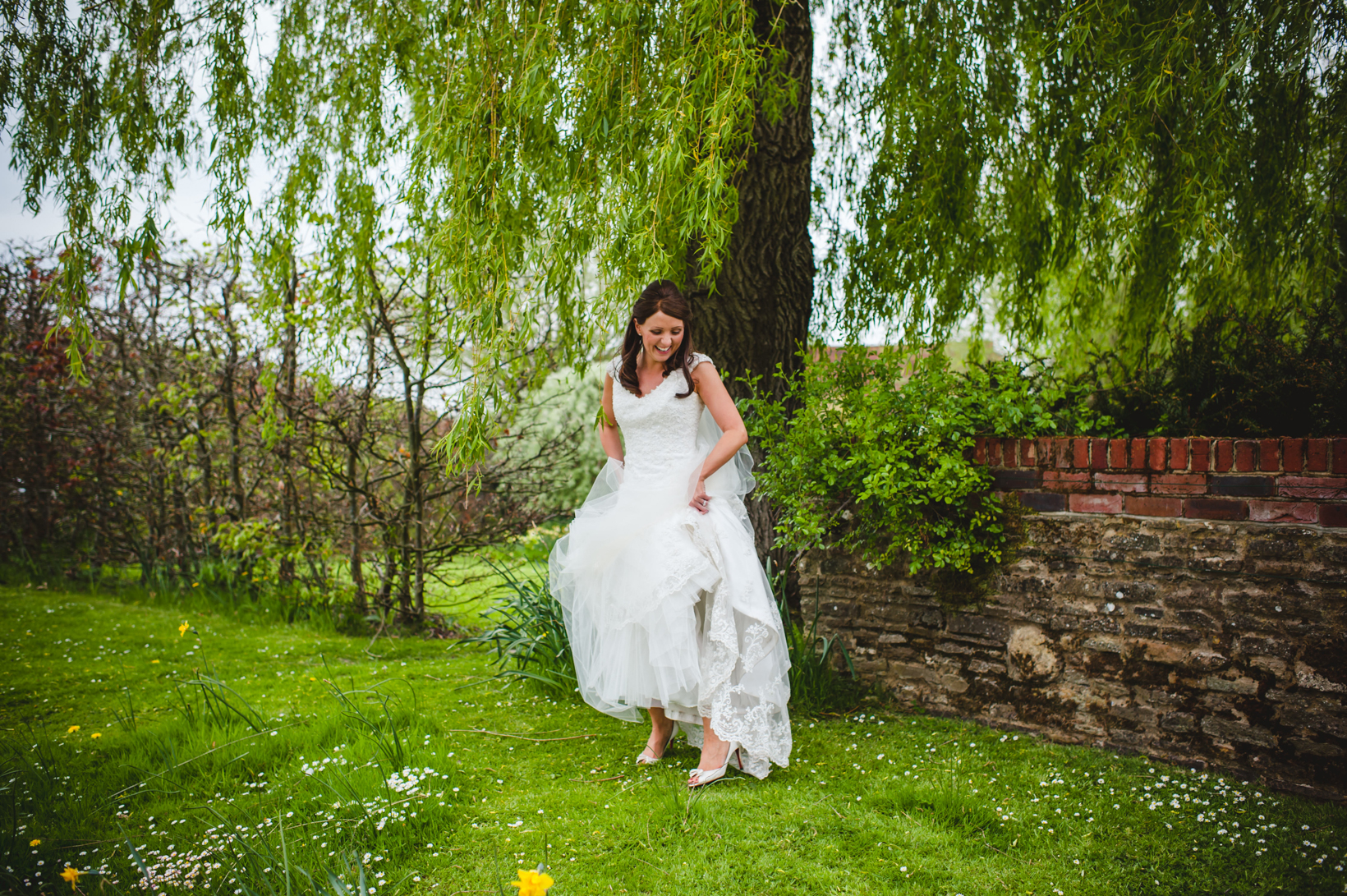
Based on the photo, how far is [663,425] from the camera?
327 cm

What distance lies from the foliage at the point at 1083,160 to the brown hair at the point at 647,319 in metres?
2.17

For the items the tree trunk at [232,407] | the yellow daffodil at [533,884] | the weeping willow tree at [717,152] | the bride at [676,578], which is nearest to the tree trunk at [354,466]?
the weeping willow tree at [717,152]

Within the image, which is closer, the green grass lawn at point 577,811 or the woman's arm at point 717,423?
the green grass lawn at point 577,811

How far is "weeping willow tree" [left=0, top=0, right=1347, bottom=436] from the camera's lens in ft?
11.4

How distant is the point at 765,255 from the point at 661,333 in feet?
4.81

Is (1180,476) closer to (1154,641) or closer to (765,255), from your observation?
(1154,641)

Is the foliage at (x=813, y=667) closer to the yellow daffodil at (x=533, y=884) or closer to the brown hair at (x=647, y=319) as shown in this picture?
the brown hair at (x=647, y=319)

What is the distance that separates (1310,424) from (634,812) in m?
3.09

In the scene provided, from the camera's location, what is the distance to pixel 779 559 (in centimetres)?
452

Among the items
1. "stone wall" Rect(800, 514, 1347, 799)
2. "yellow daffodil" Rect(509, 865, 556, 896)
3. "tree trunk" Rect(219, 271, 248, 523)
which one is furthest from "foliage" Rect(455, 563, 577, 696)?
"tree trunk" Rect(219, 271, 248, 523)

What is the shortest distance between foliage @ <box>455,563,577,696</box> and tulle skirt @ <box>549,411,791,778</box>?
1.07 metres

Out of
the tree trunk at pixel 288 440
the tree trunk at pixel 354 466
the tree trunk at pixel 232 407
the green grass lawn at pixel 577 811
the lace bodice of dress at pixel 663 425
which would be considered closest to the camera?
the green grass lawn at pixel 577 811

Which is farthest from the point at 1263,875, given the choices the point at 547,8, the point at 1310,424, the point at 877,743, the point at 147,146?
the point at 147,146

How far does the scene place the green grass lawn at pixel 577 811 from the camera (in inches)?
92.0
